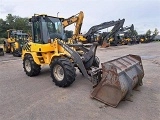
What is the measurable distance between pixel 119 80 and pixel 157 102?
1.15m

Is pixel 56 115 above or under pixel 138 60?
under

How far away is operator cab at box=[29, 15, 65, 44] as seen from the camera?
7.54 m

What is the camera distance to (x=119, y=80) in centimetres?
491

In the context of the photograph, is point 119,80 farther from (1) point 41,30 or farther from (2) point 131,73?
(1) point 41,30

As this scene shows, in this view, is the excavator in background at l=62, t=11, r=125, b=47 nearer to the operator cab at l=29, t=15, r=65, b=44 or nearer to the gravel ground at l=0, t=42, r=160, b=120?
the operator cab at l=29, t=15, r=65, b=44

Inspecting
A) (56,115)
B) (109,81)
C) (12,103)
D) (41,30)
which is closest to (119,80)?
(109,81)

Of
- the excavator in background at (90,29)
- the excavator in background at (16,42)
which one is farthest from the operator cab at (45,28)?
the excavator in background at (90,29)

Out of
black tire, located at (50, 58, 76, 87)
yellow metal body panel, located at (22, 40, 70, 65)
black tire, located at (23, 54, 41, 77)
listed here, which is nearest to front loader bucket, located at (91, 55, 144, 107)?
black tire, located at (50, 58, 76, 87)

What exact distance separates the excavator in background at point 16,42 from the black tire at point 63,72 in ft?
35.7

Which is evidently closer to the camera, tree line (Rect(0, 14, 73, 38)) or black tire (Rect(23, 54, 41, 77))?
black tire (Rect(23, 54, 41, 77))

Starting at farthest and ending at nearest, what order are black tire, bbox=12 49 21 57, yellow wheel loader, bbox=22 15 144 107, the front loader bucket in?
black tire, bbox=12 49 21 57 < yellow wheel loader, bbox=22 15 144 107 < the front loader bucket

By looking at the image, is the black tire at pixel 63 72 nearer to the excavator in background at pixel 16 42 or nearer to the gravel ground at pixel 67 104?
the gravel ground at pixel 67 104

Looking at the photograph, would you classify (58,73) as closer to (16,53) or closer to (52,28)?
(52,28)

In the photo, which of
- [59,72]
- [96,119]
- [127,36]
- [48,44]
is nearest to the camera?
[96,119]
